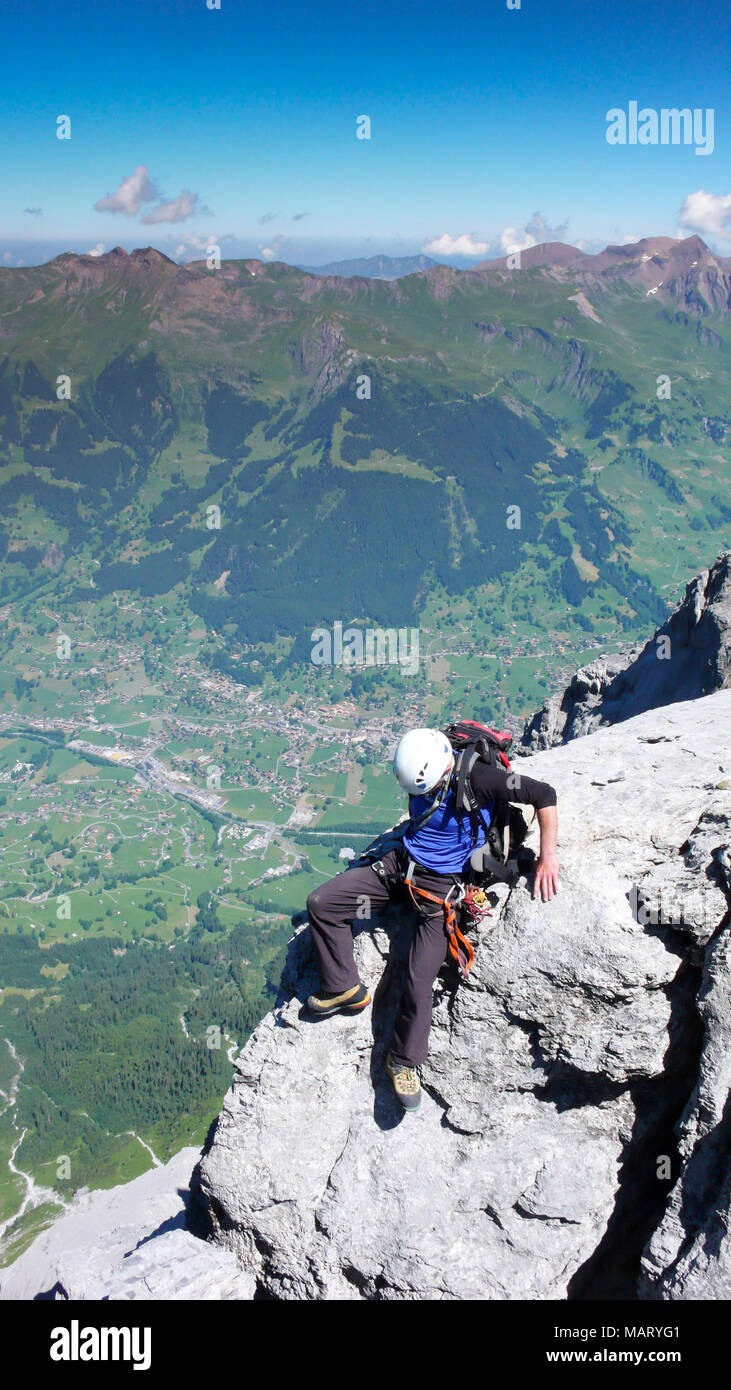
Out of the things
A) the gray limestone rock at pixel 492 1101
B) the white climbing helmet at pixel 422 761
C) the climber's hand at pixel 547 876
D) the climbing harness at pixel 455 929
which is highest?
the white climbing helmet at pixel 422 761

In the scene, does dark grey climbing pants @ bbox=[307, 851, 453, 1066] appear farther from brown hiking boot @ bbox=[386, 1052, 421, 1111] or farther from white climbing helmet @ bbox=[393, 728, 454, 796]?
white climbing helmet @ bbox=[393, 728, 454, 796]

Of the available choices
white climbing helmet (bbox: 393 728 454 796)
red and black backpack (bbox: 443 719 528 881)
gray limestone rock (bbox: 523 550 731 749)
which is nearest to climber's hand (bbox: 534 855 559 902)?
red and black backpack (bbox: 443 719 528 881)

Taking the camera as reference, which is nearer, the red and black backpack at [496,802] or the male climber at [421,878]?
the male climber at [421,878]

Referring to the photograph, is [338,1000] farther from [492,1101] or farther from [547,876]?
[547,876]

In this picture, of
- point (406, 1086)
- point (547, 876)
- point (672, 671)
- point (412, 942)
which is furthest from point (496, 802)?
point (672, 671)

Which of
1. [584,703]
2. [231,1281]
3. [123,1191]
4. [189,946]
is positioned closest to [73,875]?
[189,946]

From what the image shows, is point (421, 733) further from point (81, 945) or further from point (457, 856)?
point (81, 945)

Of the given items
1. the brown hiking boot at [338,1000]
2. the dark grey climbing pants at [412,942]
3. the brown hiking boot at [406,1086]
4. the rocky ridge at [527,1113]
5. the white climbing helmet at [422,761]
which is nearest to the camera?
the rocky ridge at [527,1113]

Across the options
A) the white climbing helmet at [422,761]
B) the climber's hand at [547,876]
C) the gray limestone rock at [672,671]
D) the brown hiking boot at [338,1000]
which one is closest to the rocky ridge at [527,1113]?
the climber's hand at [547,876]

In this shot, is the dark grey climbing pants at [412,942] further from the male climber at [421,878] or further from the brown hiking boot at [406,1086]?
the brown hiking boot at [406,1086]
